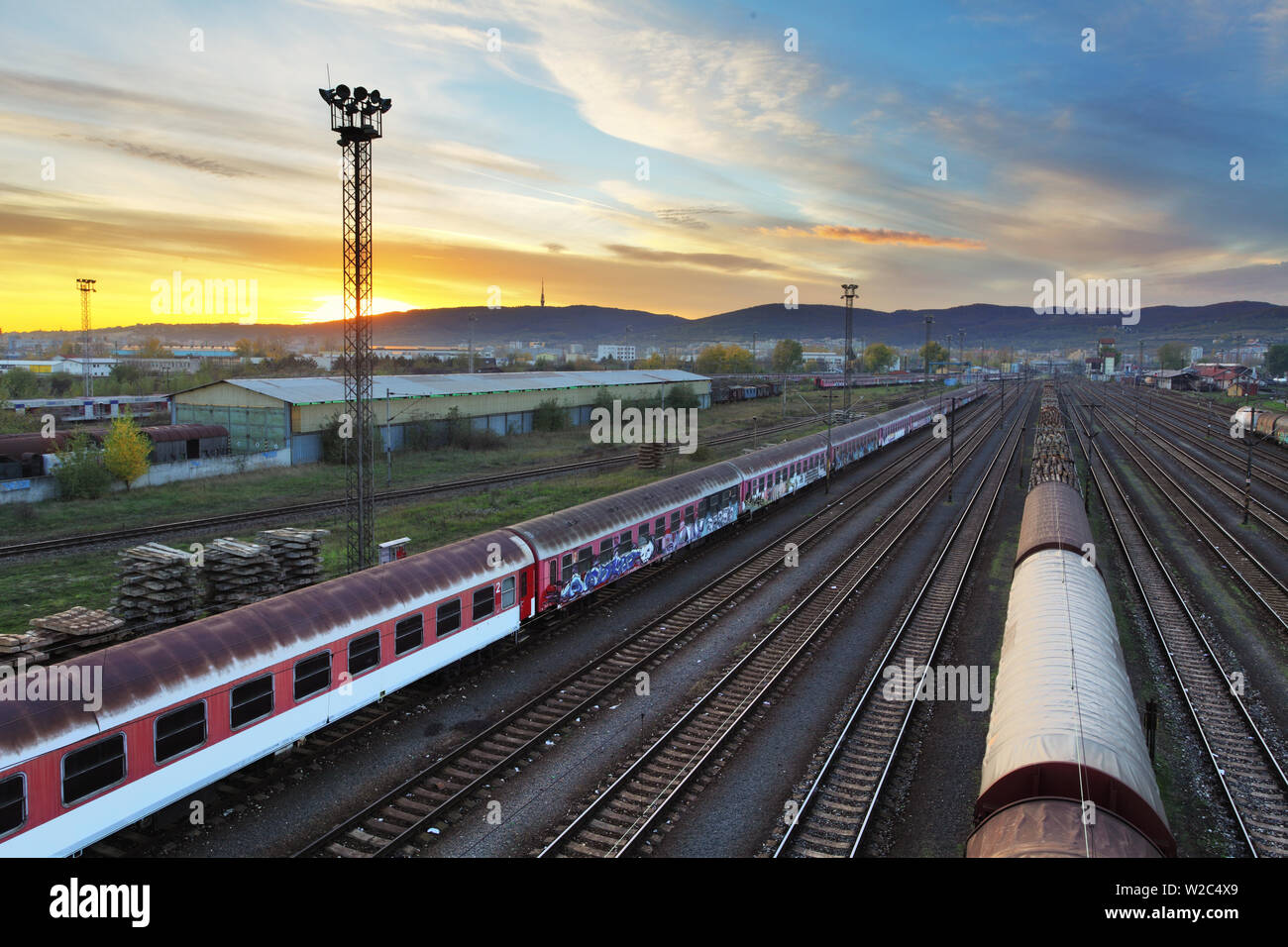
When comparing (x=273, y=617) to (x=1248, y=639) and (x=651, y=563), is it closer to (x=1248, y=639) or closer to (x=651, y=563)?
(x=651, y=563)

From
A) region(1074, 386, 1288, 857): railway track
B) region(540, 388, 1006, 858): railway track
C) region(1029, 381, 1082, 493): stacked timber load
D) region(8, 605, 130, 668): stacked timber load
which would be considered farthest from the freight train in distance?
region(1029, 381, 1082, 493): stacked timber load

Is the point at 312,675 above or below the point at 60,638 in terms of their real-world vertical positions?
below

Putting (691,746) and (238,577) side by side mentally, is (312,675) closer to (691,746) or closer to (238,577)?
(238,577)

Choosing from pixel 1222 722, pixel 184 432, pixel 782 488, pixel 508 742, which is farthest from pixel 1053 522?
pixel 184 432

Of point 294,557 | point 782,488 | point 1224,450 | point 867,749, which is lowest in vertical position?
point 867,749

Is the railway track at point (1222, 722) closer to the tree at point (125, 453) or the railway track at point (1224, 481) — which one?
the railway track at point (1224, 481)

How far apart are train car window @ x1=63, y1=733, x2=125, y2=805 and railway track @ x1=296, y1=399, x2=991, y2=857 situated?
10.2 feet

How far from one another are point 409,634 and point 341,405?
45.7 m

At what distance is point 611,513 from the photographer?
27156 millimetres

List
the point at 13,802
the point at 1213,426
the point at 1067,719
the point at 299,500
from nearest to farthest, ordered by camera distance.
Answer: the point at 13,802
the point at 1067,719
the point at 299,500
the point at 1213,426

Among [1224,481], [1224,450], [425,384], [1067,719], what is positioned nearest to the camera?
[1067,719]

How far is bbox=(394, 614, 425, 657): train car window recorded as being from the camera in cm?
1811

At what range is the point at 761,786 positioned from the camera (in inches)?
624

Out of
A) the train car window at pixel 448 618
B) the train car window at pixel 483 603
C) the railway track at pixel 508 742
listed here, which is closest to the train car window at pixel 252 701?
the railway track at pixel 508 742
